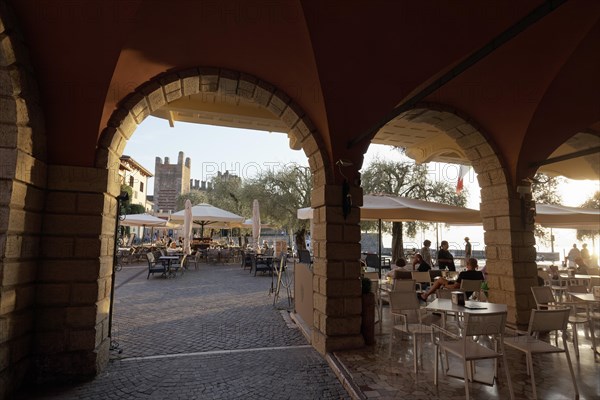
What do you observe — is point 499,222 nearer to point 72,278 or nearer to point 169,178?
point 72,278

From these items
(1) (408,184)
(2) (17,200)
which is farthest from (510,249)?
(1) (408,184)

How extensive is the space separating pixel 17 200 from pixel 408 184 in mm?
15558

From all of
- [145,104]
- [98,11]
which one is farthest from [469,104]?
[98,11]

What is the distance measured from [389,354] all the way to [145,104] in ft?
16.1

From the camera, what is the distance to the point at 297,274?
6.81 metres

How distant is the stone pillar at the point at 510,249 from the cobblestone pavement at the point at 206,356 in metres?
3.87

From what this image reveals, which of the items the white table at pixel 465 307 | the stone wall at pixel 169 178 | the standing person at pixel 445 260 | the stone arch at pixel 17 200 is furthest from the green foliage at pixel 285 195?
the stone wall at pixel 169 178

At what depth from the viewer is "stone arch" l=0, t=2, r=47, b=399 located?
3387mm

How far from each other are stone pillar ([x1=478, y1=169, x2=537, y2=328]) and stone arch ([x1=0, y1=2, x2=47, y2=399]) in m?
7.32

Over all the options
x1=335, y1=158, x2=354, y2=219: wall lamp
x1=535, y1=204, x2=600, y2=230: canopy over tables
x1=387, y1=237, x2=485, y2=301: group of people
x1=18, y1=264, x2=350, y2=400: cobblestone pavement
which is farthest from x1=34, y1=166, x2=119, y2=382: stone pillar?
x1=535, y1=204, x2=600, y2=230: canopy over tables

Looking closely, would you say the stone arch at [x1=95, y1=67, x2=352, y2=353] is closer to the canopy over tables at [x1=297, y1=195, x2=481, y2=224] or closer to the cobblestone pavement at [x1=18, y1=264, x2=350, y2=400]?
the cobblestone pavement at [x1=18, y1=264, x2=350, y2=400]

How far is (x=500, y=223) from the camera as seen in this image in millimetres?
6352

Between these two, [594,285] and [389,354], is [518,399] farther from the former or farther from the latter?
[594,285]

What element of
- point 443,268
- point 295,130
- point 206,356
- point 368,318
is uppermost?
point 295,130
